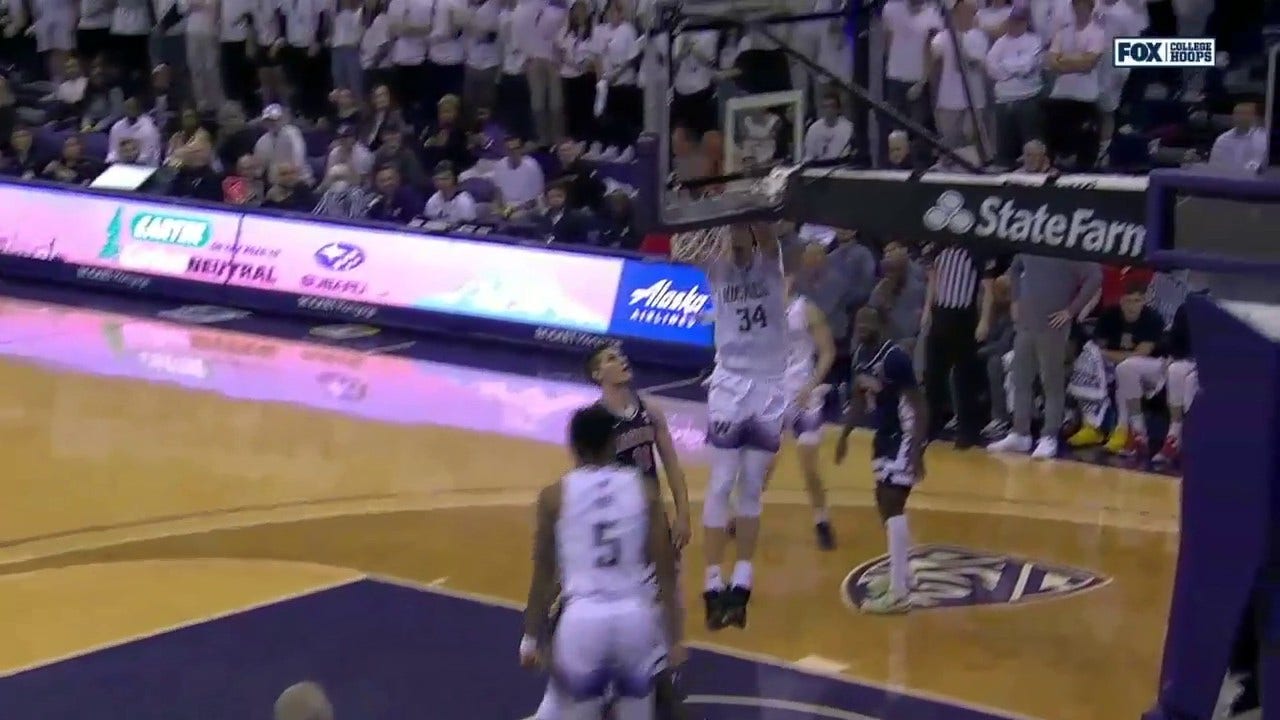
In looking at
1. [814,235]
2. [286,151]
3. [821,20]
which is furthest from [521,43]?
[821,20]

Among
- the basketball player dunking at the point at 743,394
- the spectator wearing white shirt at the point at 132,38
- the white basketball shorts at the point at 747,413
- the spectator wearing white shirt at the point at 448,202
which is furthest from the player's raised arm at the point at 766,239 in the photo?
the spectator wearing white shirt at the point at 132,38

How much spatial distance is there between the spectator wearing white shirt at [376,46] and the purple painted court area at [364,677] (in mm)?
13227

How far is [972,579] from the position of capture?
1156 centimetres

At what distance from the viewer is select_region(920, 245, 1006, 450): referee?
14789mm

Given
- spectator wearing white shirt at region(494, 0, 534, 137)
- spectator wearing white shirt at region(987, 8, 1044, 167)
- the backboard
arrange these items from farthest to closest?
spectator wearing white shirt at region(494, 0, 534, 137) < spectator wearing white shirt at region(987, 8, 1044, 167) < the backboard

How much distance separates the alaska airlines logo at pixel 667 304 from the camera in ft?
57.1

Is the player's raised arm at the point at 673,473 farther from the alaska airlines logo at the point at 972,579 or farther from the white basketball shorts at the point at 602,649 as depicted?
the alaska airlines logo at the point at 972,579

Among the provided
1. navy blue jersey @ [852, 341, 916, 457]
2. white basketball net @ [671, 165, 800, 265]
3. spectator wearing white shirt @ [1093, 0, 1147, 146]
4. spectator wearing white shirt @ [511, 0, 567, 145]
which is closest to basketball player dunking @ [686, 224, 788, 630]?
white basketball net @ [671, 165, 800, 265]

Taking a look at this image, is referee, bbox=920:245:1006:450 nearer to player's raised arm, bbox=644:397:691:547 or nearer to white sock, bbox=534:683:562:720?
player's raised arm, bbox=644:397:691:547

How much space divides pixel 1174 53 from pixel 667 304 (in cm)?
515

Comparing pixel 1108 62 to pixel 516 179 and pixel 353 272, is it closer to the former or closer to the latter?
pixel 516 179

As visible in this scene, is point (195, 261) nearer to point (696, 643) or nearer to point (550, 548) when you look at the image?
point (696, 643)

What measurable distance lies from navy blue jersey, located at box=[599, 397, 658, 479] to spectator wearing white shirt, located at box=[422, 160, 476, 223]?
1146 centimetres

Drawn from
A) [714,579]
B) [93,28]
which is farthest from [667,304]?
[93,28]
